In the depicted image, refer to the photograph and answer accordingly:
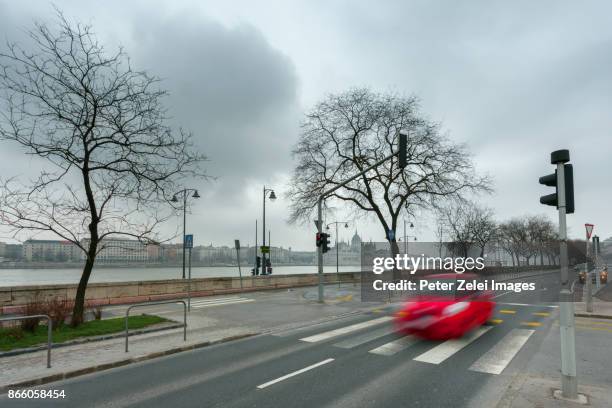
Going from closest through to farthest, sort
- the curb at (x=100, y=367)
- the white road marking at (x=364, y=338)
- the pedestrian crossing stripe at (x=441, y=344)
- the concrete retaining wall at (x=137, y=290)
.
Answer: the curb at (x=100, y=367) → the pedestrian crossing stripe at (x=441, y=344) → the white road marking at (x=364, y=338) → the concrete retaining wall at (x=137, y=290)

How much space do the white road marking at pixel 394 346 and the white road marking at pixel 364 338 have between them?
26.0 inches

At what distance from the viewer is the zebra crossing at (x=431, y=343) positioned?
763 cm

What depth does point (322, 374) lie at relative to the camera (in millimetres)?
6809

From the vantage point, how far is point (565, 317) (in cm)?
523

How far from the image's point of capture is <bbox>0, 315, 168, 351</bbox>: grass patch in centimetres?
888

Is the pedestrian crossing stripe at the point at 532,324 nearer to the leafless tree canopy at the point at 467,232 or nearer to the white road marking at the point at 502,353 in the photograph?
the white road marking at the point at 502,353

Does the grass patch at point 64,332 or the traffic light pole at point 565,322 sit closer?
the traffic light pole at point 565,322

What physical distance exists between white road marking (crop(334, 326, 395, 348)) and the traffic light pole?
474 cm

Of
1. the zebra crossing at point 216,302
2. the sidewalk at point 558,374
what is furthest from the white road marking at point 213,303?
the sidewalk at point 558,374

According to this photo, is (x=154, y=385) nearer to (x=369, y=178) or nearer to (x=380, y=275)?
(x=369, y=178)

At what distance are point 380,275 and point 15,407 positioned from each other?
3323 centimetres

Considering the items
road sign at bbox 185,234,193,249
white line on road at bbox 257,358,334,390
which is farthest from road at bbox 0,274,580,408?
road sign at bbox 185,234,193,249

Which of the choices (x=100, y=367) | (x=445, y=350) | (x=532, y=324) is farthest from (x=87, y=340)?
(x=532, y=324)

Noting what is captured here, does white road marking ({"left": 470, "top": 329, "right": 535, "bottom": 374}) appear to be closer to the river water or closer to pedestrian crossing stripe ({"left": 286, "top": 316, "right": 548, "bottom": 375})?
pedestrian crossing stripe ({"left": 286, "top": 316, "right": 548, "bottom": 375})
